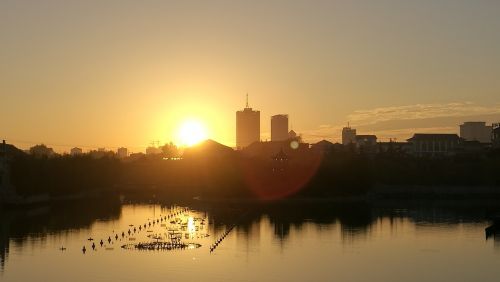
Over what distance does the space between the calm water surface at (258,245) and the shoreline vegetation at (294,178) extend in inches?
472

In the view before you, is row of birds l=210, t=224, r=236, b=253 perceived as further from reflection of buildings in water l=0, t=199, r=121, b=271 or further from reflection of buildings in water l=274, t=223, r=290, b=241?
reflection of buildings in water l=0, t=199, r=121, b=271

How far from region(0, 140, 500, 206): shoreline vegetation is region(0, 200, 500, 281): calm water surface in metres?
12.0

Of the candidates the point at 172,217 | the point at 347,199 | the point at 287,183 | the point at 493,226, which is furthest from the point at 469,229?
the point at 287,183

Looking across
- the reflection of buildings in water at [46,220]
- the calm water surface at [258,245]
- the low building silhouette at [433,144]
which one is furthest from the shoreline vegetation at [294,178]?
the low building silhouette at [433,144]

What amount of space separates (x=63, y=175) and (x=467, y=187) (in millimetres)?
52553

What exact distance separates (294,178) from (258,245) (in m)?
44.3

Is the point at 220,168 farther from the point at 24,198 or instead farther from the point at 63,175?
the point at 24,198

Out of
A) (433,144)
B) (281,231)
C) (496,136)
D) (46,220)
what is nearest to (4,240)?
(46,220)

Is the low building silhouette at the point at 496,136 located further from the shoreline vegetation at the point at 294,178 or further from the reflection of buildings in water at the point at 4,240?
the reflection of buildings in water at the point at 4,240

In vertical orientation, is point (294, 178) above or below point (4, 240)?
above

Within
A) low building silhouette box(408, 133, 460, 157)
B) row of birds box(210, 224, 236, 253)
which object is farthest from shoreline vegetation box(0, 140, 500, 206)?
low building silhouette box(408, 133, 460, 157)

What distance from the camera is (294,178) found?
87.0 metres

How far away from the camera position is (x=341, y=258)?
127 feet

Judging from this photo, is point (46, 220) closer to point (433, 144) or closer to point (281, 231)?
point (281, 231)
